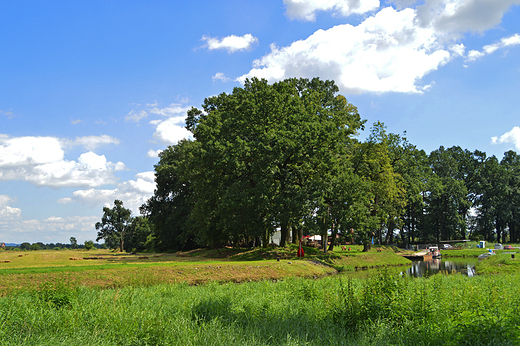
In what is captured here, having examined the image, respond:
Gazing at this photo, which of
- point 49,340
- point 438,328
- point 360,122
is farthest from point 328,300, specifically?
point 360,122

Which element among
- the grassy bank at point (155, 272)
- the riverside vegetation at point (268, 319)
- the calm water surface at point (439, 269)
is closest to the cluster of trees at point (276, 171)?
the grassy bank at point (155, 272)

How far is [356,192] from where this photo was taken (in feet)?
129

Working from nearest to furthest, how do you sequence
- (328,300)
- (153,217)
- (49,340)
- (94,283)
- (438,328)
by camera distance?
(49,340)
(438,328)
(328,300)
(94,283)
(153,217)

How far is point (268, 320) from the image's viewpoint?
1041 centimetres

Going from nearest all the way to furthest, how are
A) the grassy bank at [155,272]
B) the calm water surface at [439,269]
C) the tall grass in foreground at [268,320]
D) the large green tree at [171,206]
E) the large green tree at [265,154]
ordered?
the tall grass in foreground at [268,320], the grassy bank at [155,272], the calm water surface at [439,269], the large green tree at [265,154], the large green tree at [171,206]

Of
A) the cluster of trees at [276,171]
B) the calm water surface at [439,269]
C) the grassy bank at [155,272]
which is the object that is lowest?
the calm water surface at [439,269]

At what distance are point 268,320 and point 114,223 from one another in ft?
317

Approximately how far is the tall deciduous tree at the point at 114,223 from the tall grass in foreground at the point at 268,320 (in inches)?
3531

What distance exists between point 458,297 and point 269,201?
25.8 metres

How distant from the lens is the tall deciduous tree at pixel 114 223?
96438 millimetres

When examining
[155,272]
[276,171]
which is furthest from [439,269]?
[155,272]

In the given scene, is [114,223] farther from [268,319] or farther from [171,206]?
[268,319]

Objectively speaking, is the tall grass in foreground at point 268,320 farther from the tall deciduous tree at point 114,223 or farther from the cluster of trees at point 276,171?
the tall deciduous tree at point 114,223

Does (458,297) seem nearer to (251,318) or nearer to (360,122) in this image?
(251,318)
